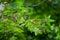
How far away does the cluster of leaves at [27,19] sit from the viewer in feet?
5.90

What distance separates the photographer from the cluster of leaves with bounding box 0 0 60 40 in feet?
5.90

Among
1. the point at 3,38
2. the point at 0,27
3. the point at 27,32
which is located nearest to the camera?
the point at 0,27

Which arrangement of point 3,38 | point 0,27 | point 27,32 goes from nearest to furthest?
point 0,27 → point 3,38 → point 27,32

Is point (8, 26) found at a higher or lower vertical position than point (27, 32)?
higher

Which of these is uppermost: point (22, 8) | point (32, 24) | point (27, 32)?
point (22, 8)

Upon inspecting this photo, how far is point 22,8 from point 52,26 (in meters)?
0.39

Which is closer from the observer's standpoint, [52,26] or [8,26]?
[8,26]

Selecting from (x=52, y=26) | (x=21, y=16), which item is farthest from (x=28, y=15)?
(x=52, y=26)

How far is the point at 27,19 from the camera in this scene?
1.90 metres

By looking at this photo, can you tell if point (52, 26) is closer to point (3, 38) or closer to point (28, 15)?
point (28, 15)

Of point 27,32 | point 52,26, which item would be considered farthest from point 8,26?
point 52,26

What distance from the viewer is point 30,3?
202 centimetres

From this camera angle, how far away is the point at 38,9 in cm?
208

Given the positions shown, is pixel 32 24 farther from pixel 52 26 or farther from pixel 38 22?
pixel 52 26
